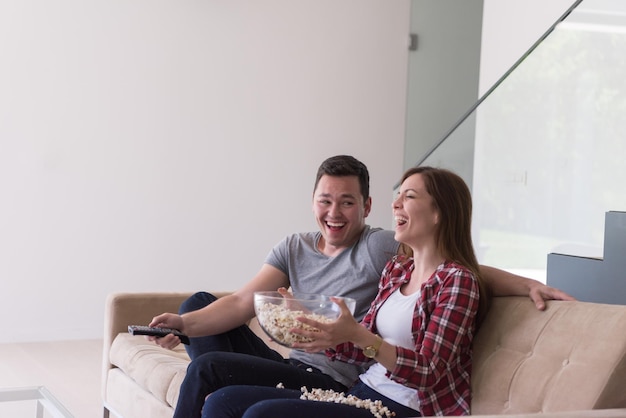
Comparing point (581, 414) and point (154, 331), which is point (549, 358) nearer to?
point (581, 414)

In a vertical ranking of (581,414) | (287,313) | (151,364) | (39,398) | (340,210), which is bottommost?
(39,398)

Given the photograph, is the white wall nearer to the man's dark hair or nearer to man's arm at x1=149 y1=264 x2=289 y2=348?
man's arm at x1=149 y1=264 x2=289 y2=348

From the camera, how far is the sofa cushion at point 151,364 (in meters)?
2.77

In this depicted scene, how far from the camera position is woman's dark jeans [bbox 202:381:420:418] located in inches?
76.8

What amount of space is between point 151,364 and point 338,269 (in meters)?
0.77

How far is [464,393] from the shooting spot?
2.10 meters

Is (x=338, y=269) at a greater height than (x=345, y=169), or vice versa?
(x=345, y=169)

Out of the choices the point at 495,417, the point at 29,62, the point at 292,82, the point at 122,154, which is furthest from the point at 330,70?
the point at 495,417

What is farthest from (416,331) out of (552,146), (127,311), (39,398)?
(552,146)

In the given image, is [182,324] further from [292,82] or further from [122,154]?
[292,82]

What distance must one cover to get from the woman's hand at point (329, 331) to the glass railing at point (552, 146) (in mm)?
2131

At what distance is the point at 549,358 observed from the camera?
2.00 m

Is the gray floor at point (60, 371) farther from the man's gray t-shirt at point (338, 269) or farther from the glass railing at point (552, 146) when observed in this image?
the glass railing at point (552, 146)

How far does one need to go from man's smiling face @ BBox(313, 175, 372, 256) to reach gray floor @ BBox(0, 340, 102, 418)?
169 cm
